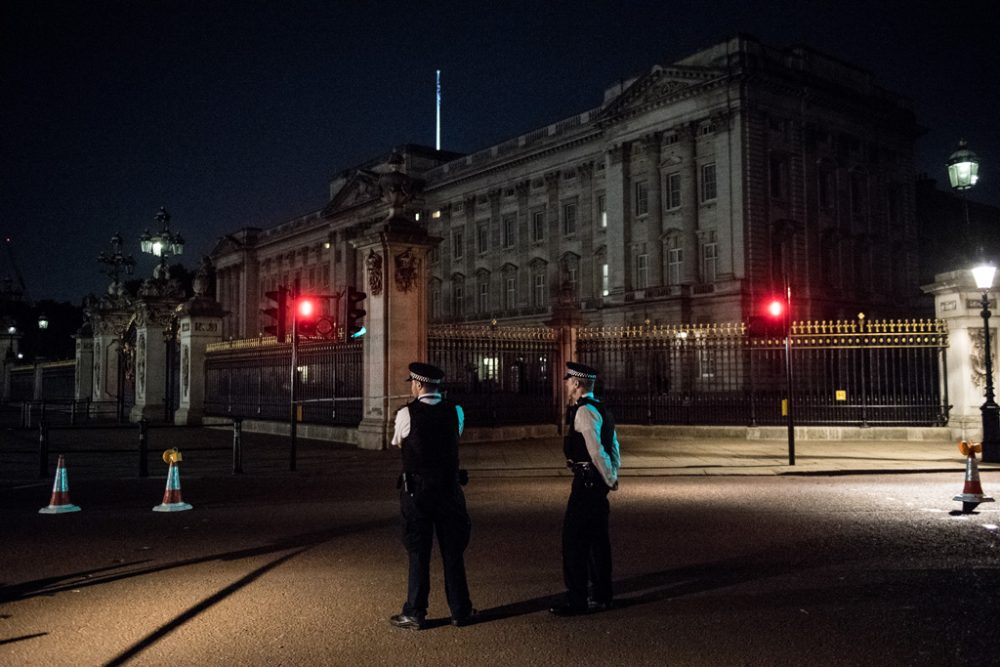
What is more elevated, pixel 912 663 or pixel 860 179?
pixel 860 179

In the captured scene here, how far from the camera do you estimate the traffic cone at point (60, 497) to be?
9.77m

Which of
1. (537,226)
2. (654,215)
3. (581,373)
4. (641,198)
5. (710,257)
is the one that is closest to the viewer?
(581,373)

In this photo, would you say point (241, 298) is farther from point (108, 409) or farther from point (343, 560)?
point (343, 560)

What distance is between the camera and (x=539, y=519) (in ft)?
30.5

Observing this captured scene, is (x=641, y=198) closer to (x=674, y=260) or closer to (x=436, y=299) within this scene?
(x=674, y=260)

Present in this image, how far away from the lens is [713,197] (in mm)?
50625

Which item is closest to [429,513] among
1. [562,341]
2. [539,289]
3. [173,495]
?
[173,495]

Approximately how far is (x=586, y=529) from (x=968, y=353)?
1535 cm

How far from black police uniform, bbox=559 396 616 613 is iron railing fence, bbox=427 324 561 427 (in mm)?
13029

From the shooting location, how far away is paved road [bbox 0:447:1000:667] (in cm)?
490

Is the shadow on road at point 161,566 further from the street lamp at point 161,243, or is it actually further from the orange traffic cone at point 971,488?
the street lamp at point 161,243

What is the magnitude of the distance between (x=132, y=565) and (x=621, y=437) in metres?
15.0

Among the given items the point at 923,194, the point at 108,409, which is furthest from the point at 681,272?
the point at 108,409

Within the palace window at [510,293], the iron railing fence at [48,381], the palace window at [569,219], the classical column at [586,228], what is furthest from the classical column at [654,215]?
the iron railing fence at [48,381]
